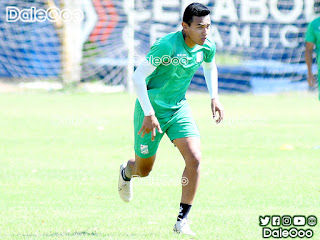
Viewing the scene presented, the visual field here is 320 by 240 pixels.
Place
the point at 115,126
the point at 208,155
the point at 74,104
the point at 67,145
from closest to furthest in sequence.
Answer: the point at 208,155 → the point at 67,145 → the point at 115,126 → the point at 74,104

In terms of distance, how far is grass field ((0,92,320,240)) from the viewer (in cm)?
572

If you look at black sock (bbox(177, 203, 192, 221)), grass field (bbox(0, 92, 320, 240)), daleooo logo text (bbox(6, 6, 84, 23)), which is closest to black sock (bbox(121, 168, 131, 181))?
grass field (bbox(0, 92, 320, 240))

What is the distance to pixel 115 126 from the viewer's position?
14.1m

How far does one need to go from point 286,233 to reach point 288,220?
1.52ft

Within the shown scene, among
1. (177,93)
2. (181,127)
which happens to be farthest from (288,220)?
(177,93)

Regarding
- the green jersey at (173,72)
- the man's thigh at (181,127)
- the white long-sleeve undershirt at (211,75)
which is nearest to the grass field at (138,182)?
the man's thigh at (181,127)

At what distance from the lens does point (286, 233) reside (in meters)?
5.40

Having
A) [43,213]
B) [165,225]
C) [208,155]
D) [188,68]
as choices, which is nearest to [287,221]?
[165,225]

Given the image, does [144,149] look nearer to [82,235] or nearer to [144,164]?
[144,164]

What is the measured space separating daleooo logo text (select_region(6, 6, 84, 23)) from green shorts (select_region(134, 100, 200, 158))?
1714cm

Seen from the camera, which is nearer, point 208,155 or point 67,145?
point 208,155

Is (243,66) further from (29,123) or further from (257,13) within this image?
(29,123)

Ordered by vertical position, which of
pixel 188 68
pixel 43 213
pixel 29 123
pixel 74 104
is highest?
pixel 188 68

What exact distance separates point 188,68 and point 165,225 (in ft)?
4.51
